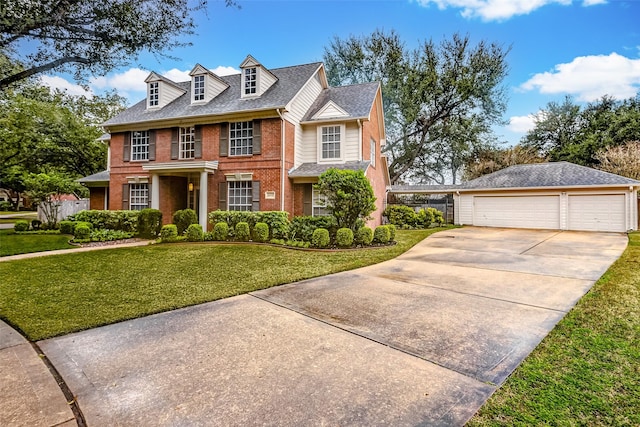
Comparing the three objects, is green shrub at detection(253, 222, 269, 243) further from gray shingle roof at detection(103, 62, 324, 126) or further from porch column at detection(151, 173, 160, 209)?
porch column at detection(151, 173, 160, 209)

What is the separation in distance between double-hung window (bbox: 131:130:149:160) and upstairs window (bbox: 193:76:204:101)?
292cm

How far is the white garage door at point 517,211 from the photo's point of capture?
16.7 metres

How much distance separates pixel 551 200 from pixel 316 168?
42.7ft

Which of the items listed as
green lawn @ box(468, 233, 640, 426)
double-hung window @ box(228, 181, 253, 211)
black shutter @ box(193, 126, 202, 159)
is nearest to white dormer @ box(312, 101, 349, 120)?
double-hung window @ box(228, 181, 253, 211)


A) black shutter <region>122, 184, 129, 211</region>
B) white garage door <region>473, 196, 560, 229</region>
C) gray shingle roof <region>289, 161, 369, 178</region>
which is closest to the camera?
gray shingle roof <region>289, 161, 369, 178</region>

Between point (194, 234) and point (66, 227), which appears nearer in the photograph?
point (194, 234)

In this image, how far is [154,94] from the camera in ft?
51.4

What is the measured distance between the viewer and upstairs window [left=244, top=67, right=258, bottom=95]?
46.1 feet

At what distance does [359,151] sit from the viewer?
44.0ft

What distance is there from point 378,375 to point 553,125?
34486mm

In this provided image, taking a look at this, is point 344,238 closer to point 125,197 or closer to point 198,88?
point 198,88

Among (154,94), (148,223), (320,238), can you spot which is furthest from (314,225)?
(154,94)

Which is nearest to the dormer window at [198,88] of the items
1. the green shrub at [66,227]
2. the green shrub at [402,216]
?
the green shrub at [66,227]

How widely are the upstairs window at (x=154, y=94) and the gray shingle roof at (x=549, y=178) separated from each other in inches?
702
